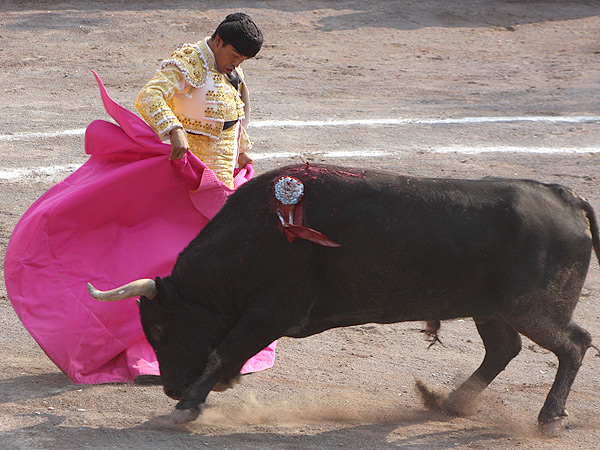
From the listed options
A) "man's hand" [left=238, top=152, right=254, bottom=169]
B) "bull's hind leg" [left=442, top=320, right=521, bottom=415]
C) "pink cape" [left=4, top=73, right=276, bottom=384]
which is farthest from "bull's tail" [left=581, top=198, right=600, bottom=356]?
"man's hand" [left=238, top=152, right=254, bottom=169]

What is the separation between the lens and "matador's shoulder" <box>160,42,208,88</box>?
4.25 meters

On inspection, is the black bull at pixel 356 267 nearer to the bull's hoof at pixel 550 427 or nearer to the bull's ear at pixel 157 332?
the bull's ear at pixel 157 332

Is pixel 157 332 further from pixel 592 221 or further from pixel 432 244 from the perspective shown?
pixel 592 221

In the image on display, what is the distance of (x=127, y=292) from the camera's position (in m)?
3.62

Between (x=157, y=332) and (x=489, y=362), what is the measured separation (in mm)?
1715

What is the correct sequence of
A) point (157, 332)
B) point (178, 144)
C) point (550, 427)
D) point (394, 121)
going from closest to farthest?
point (157, 332) → point (550, 427) → point (178, 144) → point (394, 121)

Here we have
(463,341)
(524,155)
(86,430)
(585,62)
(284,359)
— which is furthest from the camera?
(585,62)

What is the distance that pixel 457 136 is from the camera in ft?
29.8

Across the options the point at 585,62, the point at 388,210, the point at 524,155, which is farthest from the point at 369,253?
the point at 585,62

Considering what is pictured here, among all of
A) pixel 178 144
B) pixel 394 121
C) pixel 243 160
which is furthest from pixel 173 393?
pixel 394 121

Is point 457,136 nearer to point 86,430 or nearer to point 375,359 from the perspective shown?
point 375,359

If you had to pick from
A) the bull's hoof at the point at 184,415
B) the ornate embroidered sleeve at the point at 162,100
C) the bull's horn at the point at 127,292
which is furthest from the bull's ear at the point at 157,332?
the ornate embroidered sleeve at the point at 162,100

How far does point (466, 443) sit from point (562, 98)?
7798 millimetres

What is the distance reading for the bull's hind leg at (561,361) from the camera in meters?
3.94
